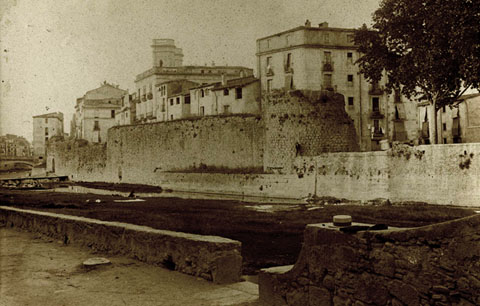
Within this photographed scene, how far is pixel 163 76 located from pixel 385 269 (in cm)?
4932

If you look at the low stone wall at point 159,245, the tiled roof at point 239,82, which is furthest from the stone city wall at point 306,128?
the low stone wall at point 159,245

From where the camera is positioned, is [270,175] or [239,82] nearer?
[270,175]

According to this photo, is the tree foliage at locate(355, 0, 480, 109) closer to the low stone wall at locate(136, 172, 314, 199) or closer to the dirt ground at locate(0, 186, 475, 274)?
the dirt ground at locate(0, 186, 475, 274)

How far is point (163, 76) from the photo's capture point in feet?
168

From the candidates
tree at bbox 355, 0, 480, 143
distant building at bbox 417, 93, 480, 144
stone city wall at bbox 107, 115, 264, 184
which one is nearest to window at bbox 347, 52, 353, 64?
distant building at bbox 417, 93, 480, 144

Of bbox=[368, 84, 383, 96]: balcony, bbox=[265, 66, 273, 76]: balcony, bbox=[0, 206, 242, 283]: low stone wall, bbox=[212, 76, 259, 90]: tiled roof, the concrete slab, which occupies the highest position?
bbox=[265, 66, 273, 76]: balcony

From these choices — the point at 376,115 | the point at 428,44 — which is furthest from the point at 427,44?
the point at 376,115

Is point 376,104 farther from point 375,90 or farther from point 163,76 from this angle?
point 163,76

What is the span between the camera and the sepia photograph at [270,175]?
13.8 feet

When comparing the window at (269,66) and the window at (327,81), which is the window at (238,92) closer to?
the window at (269,66)

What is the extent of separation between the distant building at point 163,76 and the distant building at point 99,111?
34.6 feet

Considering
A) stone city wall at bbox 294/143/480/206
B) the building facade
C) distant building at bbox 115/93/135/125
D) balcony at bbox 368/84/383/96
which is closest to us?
stone city wall at bbox 294/143/480/206

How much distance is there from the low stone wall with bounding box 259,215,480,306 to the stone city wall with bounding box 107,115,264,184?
28392 millimetres

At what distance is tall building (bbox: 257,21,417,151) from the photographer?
121 ft
